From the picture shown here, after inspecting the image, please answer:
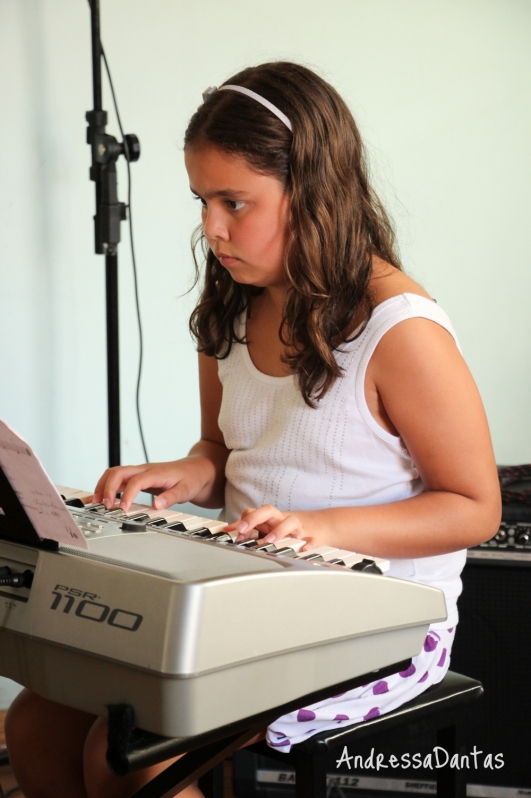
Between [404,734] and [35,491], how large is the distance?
1.87 feet

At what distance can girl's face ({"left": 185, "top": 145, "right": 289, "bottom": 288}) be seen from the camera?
106 cm

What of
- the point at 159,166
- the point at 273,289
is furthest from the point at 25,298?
the point at 273,289

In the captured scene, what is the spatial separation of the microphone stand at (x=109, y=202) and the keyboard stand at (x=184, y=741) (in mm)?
1032

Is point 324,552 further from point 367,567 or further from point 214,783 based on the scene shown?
point 214,783

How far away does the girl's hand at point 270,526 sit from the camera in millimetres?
842

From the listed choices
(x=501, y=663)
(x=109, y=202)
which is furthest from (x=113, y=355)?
(x=501, y=663)

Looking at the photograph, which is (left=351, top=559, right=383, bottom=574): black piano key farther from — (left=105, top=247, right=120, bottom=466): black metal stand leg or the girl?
(left=105, top=247, right=120, bottom=466): black metal stand leg

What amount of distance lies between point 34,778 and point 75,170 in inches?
52.3

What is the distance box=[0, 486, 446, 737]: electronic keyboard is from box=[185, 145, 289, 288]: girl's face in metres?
0.45

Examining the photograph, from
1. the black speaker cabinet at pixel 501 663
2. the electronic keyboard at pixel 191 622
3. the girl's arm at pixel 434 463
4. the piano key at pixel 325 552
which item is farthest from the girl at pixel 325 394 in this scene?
the black speaker cabinet at pixel 501 663

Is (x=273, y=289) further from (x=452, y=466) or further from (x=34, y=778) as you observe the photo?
(x=34, y=778)

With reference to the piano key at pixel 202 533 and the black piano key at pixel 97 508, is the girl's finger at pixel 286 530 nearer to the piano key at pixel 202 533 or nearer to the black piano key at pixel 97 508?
the piano key at pixel 202 533

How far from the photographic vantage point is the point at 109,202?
5.60ft

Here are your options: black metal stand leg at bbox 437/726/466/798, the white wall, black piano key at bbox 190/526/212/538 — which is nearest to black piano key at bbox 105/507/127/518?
black piano key at bbox 190/526/212/538
